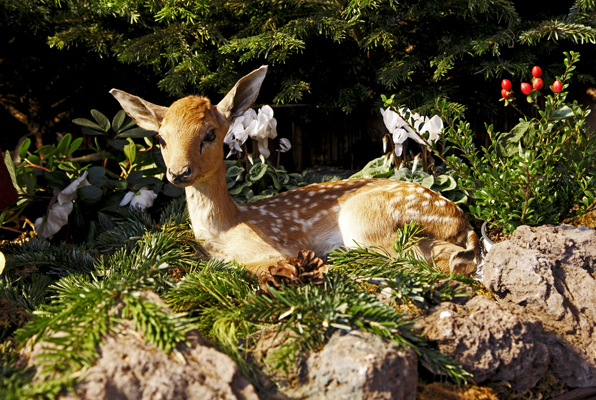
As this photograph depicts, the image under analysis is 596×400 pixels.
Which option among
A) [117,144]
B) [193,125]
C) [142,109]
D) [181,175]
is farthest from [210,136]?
[117,144]

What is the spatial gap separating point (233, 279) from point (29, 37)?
2796mm

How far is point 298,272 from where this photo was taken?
4.96 ft

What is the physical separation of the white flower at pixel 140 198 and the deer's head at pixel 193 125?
57 centimetres

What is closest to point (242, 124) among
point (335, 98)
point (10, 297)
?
point (335, 98)

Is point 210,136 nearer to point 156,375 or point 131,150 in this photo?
point 131,150

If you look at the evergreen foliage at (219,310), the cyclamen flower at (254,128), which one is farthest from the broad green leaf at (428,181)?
the cyclamen flower at (254,128)

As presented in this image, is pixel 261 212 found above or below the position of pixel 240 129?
below

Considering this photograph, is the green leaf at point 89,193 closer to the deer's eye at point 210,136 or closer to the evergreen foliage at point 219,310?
the evergreen foliage at point 219,310

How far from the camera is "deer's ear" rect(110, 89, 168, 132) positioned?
79.9 inches

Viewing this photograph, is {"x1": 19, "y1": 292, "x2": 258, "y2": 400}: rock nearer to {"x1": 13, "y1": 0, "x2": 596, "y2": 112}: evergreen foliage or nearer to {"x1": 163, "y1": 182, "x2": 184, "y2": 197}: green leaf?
{"x1": 163, "y1": 182, "x2": 184, "y2": 197}: green leaf

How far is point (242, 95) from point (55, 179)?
1188 millimetres

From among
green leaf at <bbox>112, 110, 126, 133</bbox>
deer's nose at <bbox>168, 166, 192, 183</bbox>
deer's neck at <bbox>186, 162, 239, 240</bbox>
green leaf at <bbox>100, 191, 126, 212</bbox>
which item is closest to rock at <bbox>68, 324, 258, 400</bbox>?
deer's nose at <bbox>168, 166, 192, 183</bbox>

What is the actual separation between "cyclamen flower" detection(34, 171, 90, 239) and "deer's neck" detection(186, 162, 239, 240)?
0.72 m

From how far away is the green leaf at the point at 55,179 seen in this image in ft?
8.00
